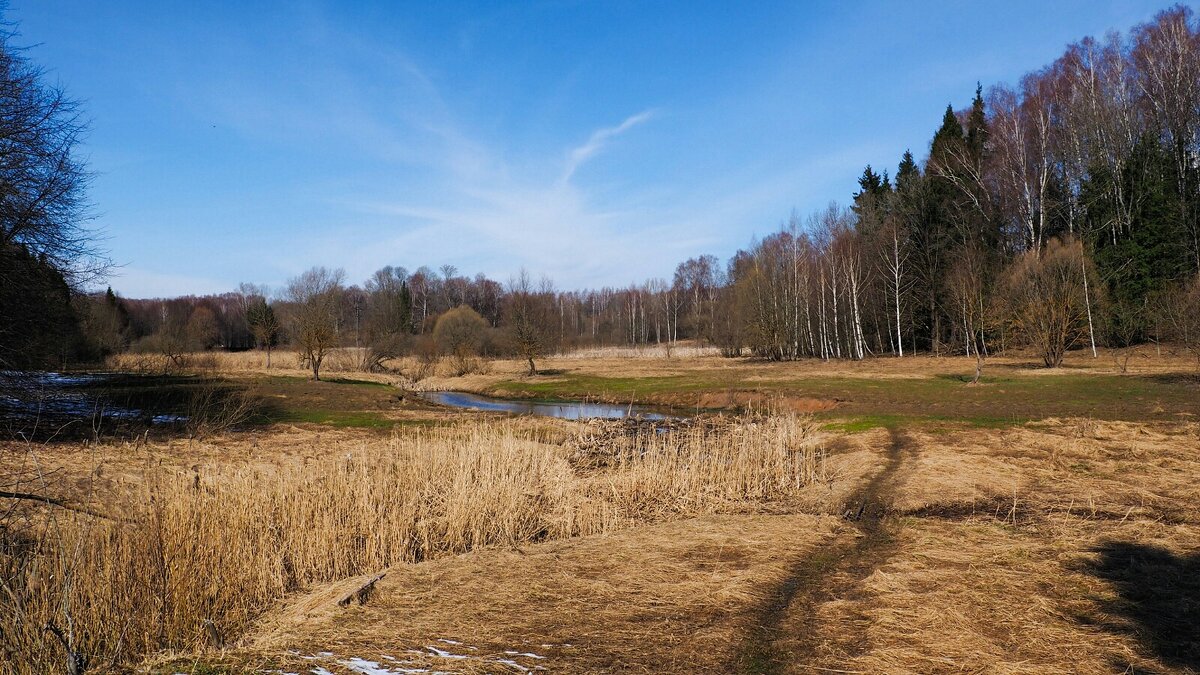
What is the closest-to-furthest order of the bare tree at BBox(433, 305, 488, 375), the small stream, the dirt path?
the dirt path → the small stream → the bare tree at BBox(433, 305, 488, 375)

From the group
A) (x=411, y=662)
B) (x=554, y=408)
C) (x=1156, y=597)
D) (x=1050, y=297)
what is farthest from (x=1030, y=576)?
(x=1050, y=297)

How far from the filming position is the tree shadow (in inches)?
191

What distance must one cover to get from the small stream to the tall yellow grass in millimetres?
12412

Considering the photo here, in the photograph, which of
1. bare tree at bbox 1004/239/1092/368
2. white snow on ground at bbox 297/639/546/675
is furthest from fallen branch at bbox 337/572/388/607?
bare tree at bbox 1004/239/1092/368

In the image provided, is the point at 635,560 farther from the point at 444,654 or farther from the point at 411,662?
the point at 411,662

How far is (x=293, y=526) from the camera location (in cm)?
693

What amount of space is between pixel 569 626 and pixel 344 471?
3.83 m

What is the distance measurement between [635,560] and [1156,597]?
4769 millimetres

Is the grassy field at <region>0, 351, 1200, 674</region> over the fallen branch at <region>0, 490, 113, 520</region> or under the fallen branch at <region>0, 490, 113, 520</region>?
under

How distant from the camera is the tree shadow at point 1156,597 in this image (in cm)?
486

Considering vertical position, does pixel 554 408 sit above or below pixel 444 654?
below

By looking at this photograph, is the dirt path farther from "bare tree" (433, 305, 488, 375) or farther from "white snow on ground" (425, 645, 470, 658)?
"bare tree" (433, 305, 488, 375)

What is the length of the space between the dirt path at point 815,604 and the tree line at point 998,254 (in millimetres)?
22041

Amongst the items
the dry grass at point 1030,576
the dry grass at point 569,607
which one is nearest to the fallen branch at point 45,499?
the dry grass at point 569,607
